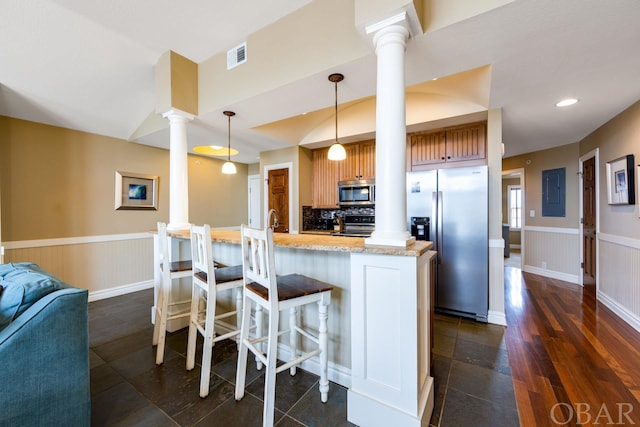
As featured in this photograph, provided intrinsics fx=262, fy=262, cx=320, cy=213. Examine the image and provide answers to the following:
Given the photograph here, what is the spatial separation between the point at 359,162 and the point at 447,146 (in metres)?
1.30

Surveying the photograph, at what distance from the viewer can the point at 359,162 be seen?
4.20m

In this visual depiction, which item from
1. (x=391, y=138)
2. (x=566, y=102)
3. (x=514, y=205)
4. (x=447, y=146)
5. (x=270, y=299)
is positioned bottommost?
(x=270, y=299)

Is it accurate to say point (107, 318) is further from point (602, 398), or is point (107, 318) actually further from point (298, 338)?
point (602, 398)

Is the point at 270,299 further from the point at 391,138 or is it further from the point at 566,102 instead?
the point at 566,102

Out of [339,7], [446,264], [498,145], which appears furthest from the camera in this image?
[446,264]

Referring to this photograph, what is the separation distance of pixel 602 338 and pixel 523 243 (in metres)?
3.09

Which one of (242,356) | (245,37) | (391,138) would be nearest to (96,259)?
(242,356)

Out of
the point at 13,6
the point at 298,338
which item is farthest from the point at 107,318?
the point at 13,6

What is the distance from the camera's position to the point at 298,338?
2.09 metres

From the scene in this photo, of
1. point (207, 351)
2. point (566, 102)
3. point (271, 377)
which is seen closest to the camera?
point (271, 377)

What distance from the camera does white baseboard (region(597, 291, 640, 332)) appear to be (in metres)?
2.73

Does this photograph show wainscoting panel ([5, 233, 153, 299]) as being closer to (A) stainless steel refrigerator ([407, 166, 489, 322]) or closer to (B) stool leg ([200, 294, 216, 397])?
(B) stool leg ([200, 294, 216, 397])

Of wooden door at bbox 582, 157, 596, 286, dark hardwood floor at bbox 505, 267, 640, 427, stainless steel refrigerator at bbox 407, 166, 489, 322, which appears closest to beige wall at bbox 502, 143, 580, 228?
wooden door at bbox 582, 157, 596, 286

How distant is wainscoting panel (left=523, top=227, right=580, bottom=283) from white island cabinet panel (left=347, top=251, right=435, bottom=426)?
4.53 m
